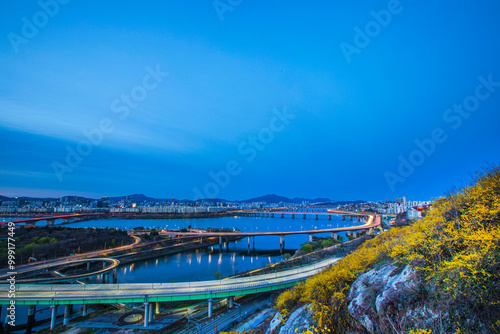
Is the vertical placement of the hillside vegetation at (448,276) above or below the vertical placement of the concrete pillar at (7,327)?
above

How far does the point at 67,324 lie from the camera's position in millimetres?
17859

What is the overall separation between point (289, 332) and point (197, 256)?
4123 centimetres

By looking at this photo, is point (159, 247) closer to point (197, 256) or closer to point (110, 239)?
point (197, 256)

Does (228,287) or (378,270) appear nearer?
(378,270)

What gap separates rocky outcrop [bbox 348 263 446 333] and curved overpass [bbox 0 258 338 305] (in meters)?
11.7

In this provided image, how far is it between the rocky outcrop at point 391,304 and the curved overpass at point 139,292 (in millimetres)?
11664

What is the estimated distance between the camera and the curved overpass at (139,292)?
17.2m

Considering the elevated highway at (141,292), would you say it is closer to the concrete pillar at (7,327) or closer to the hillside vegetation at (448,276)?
the concrete pillar at (7,327)

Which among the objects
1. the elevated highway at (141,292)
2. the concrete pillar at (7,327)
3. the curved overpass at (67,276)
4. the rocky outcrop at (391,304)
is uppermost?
the rocky outcrop at (391,304)

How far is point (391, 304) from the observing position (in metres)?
5.79

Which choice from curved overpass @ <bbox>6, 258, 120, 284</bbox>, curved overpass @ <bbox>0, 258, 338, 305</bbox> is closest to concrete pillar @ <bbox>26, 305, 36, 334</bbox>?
curved overpass @ <bbox>0, 258, 338, 305</bbox>

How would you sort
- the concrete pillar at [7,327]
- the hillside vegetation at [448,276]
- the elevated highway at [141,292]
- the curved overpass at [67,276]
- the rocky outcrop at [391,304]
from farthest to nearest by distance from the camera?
the curved overpass at [67,276] < the concrete pillar at [7,327] < the elevated highway at [141,292] < the rocky outcrop at [391,304] < the hillside vegetation at [448,276]

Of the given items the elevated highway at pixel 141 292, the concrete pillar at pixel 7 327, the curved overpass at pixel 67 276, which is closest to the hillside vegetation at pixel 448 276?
the elevated highway at pixel 141 292

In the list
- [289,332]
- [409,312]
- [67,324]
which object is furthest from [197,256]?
[409,312]
